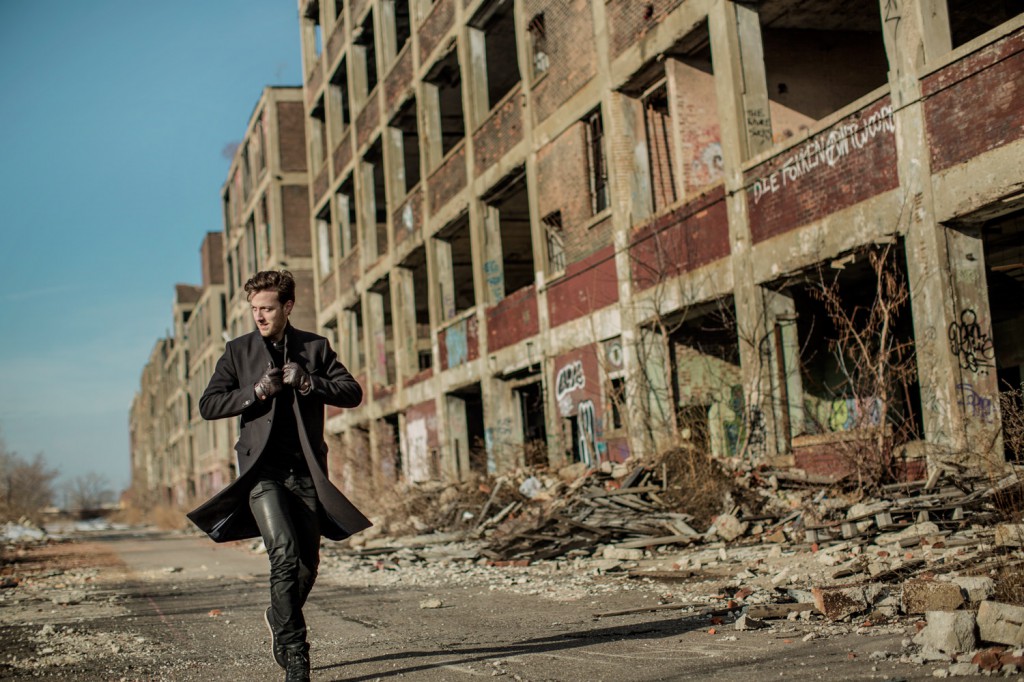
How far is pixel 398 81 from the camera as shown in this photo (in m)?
25.4

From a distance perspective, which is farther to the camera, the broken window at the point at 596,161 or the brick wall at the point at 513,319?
the brick wall at the point at 513,319

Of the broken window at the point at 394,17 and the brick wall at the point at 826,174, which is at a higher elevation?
the broken window at the point at 394,17

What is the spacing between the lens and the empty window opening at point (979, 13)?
45.0 feet

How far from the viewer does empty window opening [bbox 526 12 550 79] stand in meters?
18.0

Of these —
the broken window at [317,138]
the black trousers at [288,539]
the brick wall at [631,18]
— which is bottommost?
the black trousers at [288,539]

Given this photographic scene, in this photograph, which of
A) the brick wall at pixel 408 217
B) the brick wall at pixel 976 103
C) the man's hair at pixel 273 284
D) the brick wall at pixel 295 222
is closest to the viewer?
the man's hair at pixel 273 284

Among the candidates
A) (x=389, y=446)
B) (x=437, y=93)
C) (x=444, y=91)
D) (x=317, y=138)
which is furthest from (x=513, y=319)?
(x=317, y=138)

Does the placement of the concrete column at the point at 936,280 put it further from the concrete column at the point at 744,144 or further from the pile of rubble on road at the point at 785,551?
the concrete column at the point at 744,144

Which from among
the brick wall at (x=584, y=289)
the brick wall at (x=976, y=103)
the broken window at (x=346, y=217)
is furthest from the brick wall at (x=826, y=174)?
the broken window at (x=346, y=217)

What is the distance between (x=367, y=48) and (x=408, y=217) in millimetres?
6432

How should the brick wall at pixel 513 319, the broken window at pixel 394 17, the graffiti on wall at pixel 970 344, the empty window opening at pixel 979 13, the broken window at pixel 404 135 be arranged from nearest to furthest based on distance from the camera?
the graffiti on wall at pixel 970 344 < the empty window opening at pixel 979 13 < the brick wall at pixel 513 319 < the broken window at pixel 404 135 < the broken window at pixel 394 17

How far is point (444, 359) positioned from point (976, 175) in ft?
49.7

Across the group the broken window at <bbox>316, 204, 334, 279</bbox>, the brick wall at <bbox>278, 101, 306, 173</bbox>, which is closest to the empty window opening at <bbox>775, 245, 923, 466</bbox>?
the broken window at <bbox>316, 204, 334, 279</bbox>

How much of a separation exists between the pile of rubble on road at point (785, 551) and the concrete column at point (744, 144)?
1.10 metres
